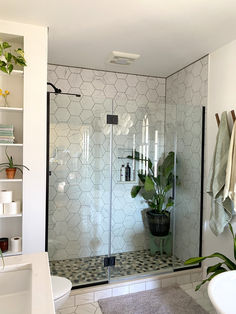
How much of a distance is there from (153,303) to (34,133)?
1849 millimetres

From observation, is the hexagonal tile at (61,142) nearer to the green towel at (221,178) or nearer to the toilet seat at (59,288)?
the toilet seat at (59,288)

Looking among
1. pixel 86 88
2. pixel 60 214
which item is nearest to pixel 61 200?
pixel 60 214

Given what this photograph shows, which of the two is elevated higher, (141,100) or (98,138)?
(141,100)

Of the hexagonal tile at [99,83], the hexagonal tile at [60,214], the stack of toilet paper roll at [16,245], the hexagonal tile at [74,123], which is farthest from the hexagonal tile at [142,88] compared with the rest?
the stack of toilet paper roll at [16,245]

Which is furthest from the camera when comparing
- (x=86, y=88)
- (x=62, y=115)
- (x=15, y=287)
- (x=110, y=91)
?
(x=110, y=91)

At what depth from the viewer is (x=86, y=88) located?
304 cm

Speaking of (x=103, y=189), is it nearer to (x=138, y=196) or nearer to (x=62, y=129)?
(x=138, y=196)

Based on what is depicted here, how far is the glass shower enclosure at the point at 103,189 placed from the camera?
2453mm

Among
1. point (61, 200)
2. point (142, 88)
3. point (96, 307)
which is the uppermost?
point (142, 88)

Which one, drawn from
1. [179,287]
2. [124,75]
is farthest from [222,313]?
[124,75]

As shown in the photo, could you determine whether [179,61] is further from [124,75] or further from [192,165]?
[192,165]

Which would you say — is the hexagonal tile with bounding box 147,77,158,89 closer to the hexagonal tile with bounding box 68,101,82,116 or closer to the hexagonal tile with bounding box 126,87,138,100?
the hexagonal tile with bounding box 126,87,138,100

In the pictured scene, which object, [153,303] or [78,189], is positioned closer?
[153,303]

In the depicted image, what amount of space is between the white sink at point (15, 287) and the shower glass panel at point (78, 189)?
3.81ft
